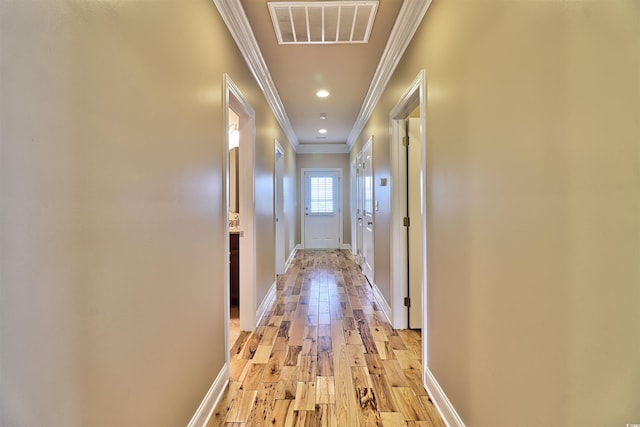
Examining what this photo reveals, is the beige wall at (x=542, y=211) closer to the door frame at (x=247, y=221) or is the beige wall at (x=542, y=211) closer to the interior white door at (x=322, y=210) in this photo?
the door frame at (x=247, y=221)

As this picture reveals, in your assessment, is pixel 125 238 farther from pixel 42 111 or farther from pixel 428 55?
pixel 428 55

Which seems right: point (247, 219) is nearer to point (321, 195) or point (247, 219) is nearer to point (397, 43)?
point (397, 43)

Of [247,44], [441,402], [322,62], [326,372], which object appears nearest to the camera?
[441,402]

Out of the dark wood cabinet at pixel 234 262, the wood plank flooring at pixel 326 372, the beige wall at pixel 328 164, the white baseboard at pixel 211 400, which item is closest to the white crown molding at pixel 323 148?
the beige wall at pixel 328 164

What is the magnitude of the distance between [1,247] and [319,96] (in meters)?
3.62

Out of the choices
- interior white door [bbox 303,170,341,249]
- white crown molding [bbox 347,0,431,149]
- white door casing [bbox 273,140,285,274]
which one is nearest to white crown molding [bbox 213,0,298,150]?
white door casing [bbox 273,140,285,274]

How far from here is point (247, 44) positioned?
2314 millimetres

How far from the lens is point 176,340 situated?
1.32m

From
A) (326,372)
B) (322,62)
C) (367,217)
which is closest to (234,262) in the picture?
(326,372)

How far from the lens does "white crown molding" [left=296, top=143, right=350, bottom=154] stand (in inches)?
277

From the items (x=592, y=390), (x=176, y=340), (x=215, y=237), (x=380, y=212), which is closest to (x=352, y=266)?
(x=380, y=212)

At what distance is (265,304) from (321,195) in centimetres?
430

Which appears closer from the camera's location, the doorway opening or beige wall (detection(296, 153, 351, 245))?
the doorway opening

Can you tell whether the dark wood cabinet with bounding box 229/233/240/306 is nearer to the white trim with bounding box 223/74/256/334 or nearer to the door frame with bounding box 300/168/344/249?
the white trim with bounding box 223/74/256/334
